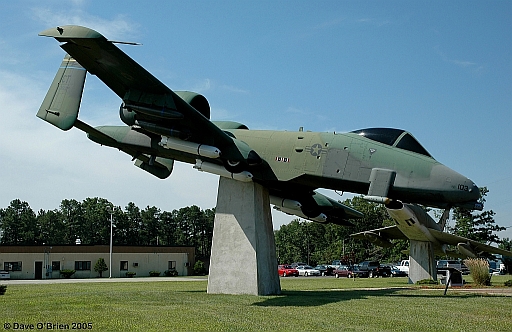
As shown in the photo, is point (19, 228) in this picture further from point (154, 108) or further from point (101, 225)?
point (154, 108)

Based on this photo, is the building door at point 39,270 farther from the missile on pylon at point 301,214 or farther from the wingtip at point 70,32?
the wingtip at point 70,32

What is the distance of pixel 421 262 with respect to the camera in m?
34.1

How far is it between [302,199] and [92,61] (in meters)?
9.42

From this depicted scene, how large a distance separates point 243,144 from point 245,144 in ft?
0.38

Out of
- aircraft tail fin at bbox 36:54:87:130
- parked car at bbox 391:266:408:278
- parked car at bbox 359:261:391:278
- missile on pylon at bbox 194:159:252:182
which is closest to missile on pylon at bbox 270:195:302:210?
missile on pylon at bbox 194:159:252:182

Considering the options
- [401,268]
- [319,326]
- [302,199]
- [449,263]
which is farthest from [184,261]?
[319,326]

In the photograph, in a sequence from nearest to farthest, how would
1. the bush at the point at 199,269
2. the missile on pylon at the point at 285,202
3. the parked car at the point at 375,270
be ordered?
the missile on pylon at the point at 285,202 < the parked car at the point at 375,270 < the bush at the point at 199,269

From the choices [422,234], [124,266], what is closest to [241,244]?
[422,234]

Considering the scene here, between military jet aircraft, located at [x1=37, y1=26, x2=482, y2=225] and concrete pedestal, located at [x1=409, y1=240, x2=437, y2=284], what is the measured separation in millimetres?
17651

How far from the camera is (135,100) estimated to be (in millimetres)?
17016

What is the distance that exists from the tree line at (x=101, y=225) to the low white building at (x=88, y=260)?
40.7 meters

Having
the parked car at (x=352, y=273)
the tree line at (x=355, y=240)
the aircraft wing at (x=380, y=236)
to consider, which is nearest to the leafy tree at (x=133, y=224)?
the tree line at (x=355, y=240)

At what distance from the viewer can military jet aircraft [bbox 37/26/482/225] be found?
640 inches

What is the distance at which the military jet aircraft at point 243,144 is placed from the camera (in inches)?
640
